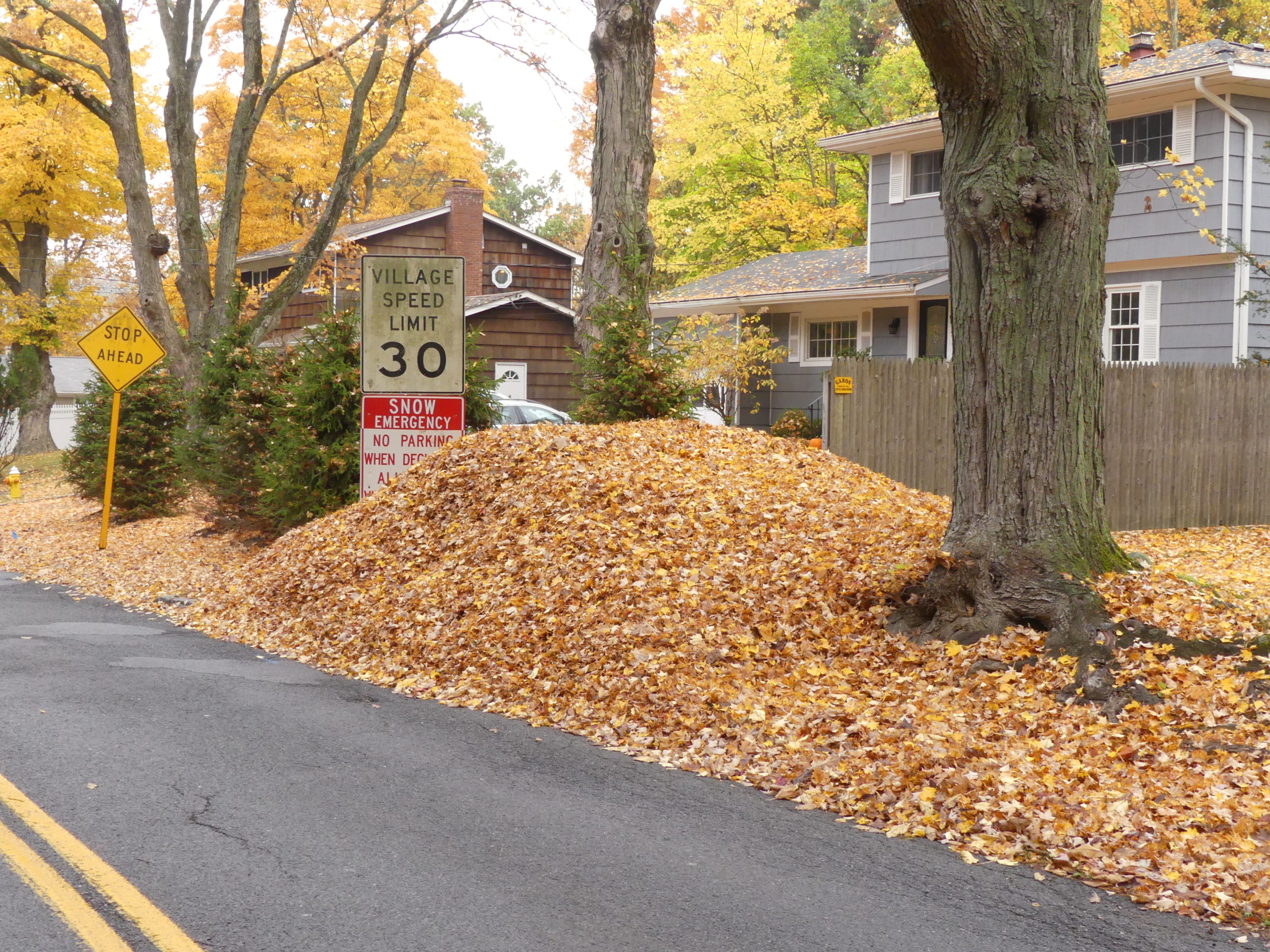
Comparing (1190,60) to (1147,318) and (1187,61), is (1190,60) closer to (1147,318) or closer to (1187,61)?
(1187,61)

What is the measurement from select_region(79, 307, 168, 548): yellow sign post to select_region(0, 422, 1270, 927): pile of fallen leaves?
3.40 meters

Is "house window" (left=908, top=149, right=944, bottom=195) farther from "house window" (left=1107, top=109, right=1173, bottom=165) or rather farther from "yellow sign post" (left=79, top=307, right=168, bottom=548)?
"yellow sign post" (left=79, top=307, right=168, bottom=548)

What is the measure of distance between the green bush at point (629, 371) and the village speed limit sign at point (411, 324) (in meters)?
1.71

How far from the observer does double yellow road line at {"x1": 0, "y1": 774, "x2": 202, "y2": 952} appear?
156 inches

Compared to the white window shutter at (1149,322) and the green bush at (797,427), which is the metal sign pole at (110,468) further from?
the white window shutter at (1149,322)

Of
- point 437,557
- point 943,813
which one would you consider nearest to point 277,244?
point 437,557

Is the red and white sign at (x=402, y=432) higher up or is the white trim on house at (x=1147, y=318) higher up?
the white trim on house at (x=1147, y=318)

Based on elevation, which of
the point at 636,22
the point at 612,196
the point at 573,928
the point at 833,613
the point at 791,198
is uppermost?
the point at 791,198

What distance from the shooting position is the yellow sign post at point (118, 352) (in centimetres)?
1600

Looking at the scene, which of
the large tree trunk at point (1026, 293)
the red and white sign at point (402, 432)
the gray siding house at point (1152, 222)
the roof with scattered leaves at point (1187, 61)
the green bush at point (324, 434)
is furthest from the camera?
the gray siding house at point (1152, 222)

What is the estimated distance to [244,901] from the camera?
4.30 metres

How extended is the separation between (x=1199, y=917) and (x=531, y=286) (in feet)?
105

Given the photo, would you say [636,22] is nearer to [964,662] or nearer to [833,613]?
[833,613]

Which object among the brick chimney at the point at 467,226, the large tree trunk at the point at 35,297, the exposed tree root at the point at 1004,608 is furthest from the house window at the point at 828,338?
the large tree trunk at the point at 35,297
